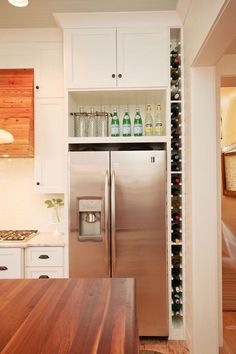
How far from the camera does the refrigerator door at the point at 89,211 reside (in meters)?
2.61

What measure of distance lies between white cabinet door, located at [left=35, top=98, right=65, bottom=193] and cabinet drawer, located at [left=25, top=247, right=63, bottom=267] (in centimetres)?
59

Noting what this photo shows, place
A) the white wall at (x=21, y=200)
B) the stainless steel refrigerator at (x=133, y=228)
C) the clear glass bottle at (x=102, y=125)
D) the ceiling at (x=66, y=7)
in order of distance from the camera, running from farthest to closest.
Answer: the white wall at (x=21, y=200), the clear glass bottle at (x=102, y=125), the stainless steel refrigerator at (x=133, y=228), the ceiling at (x=66, y=7)

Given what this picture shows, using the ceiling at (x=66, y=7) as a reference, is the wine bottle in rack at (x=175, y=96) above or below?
below

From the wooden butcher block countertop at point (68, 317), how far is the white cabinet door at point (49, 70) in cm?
202

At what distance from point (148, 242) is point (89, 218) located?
1.89ft

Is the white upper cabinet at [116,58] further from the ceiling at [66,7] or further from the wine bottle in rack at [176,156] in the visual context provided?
the wine bottle in rack at [176,156]

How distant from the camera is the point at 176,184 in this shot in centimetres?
271

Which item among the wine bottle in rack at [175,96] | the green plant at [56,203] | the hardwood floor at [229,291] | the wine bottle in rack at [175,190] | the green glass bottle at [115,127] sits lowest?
the hardwood floor at [229,291]

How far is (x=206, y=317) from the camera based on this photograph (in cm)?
229

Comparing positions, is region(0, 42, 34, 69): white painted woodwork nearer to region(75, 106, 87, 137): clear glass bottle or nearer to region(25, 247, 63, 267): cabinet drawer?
region(75, 106, 87, 137): clear glass bottle

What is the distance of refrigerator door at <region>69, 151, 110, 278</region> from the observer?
2.61 metres

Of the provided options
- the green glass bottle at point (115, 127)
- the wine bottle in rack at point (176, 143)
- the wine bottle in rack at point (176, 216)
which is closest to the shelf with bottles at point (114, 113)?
the green glass bottle at point (115, 127)

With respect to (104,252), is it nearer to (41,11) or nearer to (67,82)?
(67,82)

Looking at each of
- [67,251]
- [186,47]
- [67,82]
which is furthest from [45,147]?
[186,47]
